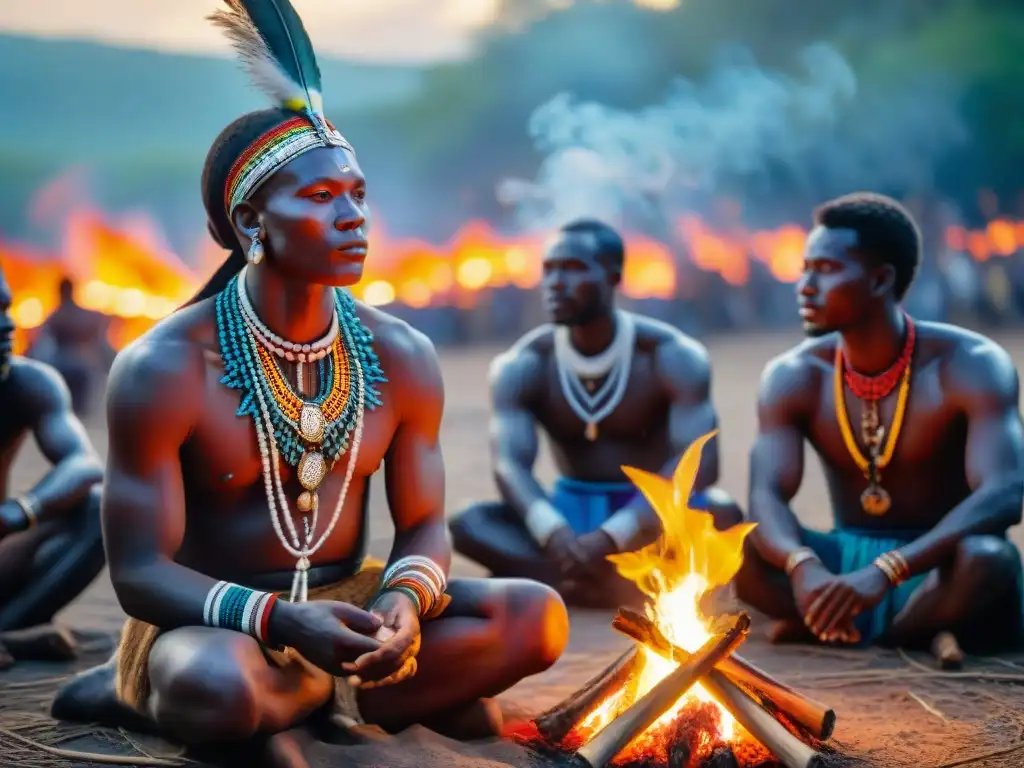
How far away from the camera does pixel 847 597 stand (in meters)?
4.99

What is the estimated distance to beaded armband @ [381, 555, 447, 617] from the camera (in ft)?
12.7

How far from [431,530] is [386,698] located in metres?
0.56

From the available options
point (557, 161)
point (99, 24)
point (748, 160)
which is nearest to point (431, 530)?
point (557, 161)

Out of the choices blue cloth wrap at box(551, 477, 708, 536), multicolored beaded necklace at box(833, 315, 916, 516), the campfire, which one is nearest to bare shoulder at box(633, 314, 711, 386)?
blue cloth wrap at box(551, 477, 708, 536)

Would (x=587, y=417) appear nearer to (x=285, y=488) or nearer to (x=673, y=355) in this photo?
(x=673, y=355)

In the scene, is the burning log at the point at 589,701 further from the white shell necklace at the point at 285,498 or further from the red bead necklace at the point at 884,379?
the red bead necklace at the point at 884,379

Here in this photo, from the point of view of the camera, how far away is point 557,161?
9.02m

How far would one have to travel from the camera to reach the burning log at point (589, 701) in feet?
13.3

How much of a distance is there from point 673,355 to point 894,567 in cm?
188

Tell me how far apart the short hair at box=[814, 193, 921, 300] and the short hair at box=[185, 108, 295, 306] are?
8.89 feet

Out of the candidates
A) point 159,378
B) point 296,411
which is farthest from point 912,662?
point 159,378

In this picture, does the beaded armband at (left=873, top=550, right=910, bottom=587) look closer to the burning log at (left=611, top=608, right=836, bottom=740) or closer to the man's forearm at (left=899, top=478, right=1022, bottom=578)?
the man's forearm at (left=899, top=478, right=1022, bottom=578)

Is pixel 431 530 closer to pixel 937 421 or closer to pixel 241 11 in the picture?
pixel 241 11

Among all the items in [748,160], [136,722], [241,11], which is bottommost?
[136,722]
